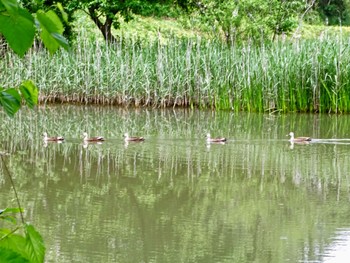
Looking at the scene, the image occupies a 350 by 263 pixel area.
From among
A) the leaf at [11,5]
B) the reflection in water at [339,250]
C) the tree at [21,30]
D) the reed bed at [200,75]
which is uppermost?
the leaf at [11,5]

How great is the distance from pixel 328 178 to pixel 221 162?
1465 mm

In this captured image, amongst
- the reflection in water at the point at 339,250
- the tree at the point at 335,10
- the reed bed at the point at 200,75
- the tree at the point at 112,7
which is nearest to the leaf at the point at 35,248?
the reflection in water at the point at 339,250

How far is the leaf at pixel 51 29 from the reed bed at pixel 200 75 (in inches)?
548

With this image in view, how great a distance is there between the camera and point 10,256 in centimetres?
103

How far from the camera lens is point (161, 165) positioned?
927 cm

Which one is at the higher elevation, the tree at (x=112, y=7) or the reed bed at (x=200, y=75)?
the tree at (x=112, y=7)

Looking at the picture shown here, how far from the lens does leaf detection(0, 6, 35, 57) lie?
112 cm

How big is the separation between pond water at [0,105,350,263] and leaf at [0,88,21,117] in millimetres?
4017

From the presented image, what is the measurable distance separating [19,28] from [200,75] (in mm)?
14963

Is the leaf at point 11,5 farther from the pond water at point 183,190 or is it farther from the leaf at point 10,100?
the pond water at point 183,190

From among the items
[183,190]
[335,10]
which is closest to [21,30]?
[183,190]

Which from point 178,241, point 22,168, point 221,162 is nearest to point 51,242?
point 178,241

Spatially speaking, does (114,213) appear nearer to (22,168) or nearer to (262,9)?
(22,168)

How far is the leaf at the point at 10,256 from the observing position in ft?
3.34
